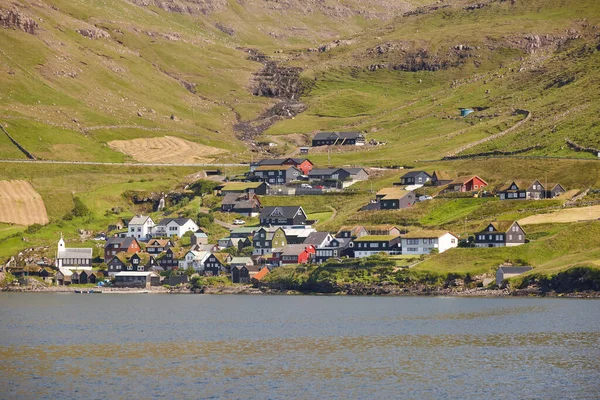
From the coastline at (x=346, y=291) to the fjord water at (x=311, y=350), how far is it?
15.9 ft

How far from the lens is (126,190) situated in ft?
655

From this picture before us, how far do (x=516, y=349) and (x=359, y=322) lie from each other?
77.3 ft

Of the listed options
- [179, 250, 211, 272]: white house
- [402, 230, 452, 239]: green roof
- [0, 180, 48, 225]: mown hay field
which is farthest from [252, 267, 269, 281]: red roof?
[0, 180, 48, 225]: mown hay field

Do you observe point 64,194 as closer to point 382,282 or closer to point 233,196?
point 233,196

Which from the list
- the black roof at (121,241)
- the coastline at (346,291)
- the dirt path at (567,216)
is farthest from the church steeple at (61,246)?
the dirt path at (567,216)

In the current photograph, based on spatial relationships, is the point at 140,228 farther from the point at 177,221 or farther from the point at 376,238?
the point at 376,238

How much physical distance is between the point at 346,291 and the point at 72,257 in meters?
51.7

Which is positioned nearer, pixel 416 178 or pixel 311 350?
pixel 311 350

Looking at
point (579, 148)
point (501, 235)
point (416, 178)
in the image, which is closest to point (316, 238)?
point (501, 235)

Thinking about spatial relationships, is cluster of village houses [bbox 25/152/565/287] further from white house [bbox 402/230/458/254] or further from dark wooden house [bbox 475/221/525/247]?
dark wooden house [bbox 475/221/525/247]

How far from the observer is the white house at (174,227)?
173 meters

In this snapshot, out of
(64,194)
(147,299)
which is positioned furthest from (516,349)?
(64,194)

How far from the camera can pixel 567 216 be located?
469 feet

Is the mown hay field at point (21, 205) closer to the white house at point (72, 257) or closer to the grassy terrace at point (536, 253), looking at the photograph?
the white house at point (72, 257)
